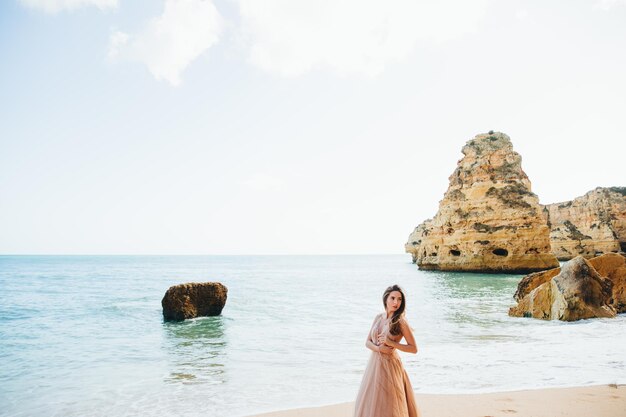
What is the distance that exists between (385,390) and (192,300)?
12.8 metres

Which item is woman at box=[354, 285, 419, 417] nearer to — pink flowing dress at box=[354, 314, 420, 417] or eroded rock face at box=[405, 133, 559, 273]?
pink flowing dress at box=[354, 314, 420, 417]

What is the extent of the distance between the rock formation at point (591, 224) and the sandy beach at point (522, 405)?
2299 inches

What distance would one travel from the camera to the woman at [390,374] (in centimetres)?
337

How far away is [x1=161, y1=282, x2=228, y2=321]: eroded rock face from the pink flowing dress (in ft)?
40.3

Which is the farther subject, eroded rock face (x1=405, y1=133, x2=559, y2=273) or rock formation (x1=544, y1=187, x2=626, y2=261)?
rock formation (x1=544, y1=187, x2=626, y2=261)

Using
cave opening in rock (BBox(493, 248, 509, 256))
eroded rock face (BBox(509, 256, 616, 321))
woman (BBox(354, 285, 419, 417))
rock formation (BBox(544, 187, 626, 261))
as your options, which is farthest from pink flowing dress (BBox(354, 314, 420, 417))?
rock formation (BBox(544, 187, 626, 261))

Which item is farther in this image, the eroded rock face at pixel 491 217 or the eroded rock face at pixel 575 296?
the eroded rock face at pixel 491 217

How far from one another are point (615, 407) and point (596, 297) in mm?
9467

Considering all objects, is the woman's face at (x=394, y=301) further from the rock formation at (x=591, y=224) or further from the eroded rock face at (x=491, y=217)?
the rock formation at (x=591, y=224)

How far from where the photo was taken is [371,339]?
366cm

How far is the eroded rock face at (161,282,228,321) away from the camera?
47.5 feet

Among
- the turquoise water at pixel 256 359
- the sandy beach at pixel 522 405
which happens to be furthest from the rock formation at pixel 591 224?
the sandy beach at pixel 522 405

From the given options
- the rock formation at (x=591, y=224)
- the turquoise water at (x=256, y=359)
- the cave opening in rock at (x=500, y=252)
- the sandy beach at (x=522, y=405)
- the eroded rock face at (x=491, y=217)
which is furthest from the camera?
the rock formation at (x=591, y=224)

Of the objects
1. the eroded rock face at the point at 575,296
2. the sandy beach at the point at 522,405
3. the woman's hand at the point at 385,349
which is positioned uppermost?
the woman's hand at the point at 385,349
